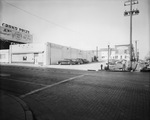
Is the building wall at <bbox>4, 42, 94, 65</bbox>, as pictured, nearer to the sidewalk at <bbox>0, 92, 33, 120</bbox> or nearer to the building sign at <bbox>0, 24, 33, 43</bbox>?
the building sign at <bbox>0, 24, 33, 43</bbox>

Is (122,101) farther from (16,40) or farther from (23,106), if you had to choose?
(16,40)

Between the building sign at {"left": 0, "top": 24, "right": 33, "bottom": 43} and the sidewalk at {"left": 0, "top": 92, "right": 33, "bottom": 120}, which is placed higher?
the building sign at {"left": 0, "top": 24, "right": 33, "bottom": 43}

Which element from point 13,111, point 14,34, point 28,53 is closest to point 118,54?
point 28,53

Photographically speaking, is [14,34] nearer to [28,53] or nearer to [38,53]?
[28,53]

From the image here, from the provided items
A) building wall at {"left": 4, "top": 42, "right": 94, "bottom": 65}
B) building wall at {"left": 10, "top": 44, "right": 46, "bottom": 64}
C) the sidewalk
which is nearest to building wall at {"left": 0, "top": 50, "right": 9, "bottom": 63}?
building wall at {"left": 4, "top": 42, "right": 94, "bottom": 65}

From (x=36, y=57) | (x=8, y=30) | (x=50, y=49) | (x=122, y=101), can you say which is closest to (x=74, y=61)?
(x=50, y=49)

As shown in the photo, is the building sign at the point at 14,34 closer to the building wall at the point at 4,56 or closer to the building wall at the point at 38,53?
the building wall at the point at 4,56

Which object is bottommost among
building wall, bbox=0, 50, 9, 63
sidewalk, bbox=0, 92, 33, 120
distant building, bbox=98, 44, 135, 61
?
sidewalk, bbox=0, 92, 33, 120

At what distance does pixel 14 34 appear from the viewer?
5369 centimetres

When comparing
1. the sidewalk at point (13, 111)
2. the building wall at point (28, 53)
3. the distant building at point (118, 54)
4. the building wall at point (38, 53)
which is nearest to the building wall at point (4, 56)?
the building wall at point (38, 53)

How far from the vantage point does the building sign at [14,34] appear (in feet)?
159

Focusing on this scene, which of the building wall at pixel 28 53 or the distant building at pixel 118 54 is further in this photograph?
the distant building at pixel 118 54

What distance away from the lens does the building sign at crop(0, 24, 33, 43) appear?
48.4m

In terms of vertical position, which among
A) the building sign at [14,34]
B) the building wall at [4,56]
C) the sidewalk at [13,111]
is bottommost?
the sidewalk at [13,111]
